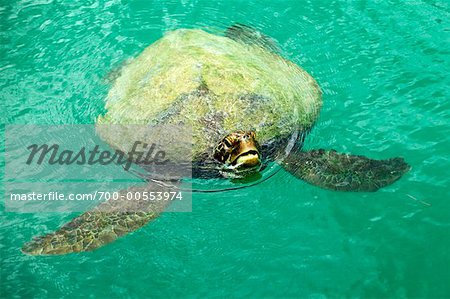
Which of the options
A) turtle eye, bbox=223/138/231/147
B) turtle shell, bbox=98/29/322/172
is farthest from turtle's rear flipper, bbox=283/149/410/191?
turtle eye, bbox=223/138/231/147

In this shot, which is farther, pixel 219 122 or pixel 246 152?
pixel 219 122

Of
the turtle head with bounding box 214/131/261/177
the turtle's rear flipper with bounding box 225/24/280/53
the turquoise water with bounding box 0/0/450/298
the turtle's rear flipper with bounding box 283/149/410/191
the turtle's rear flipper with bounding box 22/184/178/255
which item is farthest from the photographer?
the turtle's rear flipper with bounding box 225/24/280/53

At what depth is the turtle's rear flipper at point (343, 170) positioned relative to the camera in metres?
4.25

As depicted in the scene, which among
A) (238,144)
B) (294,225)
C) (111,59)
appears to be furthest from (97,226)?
(111,59)

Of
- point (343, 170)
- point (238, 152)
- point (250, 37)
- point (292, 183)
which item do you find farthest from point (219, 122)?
point (250, 37)

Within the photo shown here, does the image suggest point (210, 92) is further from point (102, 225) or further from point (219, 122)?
point (102, 225)

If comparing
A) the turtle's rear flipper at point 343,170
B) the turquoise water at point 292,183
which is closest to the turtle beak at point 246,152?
the turquoise water at point 292,183

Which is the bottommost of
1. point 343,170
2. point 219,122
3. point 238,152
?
point 343,170

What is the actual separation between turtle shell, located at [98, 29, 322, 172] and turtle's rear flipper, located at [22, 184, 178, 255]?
661 millimetres

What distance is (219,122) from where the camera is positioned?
14.0 ft

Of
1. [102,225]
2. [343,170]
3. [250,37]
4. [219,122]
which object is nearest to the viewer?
[102,225]

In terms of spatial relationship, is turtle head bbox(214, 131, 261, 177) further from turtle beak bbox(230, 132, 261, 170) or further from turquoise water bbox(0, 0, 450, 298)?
turquoise water bbox(0, 0, 450, 298)

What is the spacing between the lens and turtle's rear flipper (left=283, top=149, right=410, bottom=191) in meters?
4.25

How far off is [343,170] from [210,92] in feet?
4.92
